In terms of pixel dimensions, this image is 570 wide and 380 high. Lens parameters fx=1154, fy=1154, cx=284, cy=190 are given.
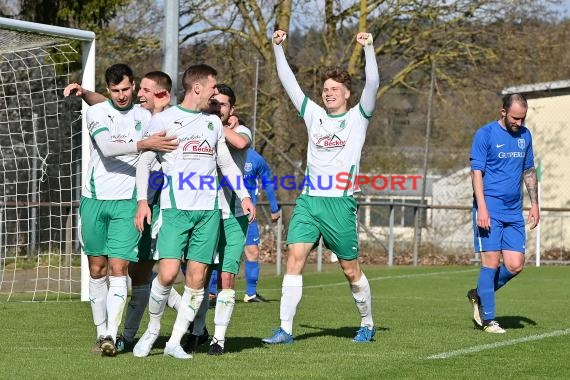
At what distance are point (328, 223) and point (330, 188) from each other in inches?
10.4

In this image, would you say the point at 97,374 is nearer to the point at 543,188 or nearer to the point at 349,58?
the point at 349,58

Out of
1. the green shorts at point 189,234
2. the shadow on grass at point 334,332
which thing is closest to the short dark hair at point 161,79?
the green shorts at point 189,234

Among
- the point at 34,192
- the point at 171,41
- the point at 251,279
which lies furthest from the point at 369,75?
the point at 34,192

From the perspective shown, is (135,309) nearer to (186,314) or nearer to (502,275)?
(186,314)

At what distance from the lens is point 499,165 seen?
9.81m

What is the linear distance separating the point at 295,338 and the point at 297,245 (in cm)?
85

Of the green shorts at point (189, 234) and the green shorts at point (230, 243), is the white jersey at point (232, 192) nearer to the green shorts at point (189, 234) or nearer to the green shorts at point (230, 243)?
the green shorts at point (230, 243)

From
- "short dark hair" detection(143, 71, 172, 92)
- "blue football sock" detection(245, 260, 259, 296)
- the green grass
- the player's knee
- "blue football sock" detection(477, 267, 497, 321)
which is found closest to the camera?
the green grass

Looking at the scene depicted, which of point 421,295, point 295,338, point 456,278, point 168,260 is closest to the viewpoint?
point 168,260

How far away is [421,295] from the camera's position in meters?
15.1

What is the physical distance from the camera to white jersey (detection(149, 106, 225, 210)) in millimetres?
7539

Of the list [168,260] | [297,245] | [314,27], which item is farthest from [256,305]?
[314,27]

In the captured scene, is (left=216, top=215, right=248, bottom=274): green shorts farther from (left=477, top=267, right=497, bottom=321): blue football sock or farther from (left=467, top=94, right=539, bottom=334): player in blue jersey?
(left=477, top=267, right=497, bottom=321): blue football sock

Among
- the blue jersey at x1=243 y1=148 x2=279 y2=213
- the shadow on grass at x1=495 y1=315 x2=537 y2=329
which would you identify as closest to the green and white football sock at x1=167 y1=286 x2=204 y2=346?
the shadow on grass at x1=495 y1=315 x2=537 y2=329
